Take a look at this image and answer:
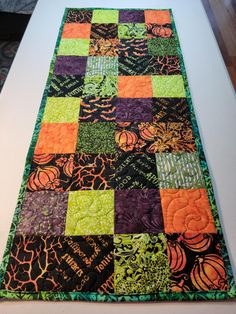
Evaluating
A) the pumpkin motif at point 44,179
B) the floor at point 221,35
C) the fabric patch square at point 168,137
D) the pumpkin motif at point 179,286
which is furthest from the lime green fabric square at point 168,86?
the pumpkin motif at point 179,286

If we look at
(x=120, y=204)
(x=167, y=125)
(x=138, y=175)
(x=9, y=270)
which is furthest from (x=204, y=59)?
(x=9, y=270)

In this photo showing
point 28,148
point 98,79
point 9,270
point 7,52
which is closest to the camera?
point 9,270

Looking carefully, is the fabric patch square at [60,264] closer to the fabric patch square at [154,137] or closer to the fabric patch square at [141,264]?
the fabric patch square at [141,264]

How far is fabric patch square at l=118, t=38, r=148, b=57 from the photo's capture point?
1.58 m

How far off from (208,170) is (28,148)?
801mm

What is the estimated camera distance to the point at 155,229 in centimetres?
96

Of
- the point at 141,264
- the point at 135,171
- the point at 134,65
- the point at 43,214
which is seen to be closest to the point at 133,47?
the point at 134,65

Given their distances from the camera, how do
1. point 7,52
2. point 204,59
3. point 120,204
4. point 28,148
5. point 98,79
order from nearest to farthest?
point 120,204 → point 28,148 → point 98,79 → point 204,59 → point 7,52

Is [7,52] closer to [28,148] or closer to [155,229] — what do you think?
[28,148]

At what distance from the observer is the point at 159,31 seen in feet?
5.64

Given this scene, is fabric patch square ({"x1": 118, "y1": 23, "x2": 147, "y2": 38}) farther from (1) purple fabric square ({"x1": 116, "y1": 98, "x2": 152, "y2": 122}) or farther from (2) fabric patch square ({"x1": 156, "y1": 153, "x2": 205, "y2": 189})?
(2) fabric patch square ({"x1": 156, "y1": 153, "x2": 205, "y2": 189})

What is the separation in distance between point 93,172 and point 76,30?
1.11 metres

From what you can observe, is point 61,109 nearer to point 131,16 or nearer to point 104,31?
point 104,31

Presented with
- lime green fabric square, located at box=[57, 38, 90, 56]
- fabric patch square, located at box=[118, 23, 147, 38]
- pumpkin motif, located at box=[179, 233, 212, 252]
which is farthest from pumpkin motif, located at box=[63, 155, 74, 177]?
fabric patch square, located at box=[118, 23, 147, 38]
